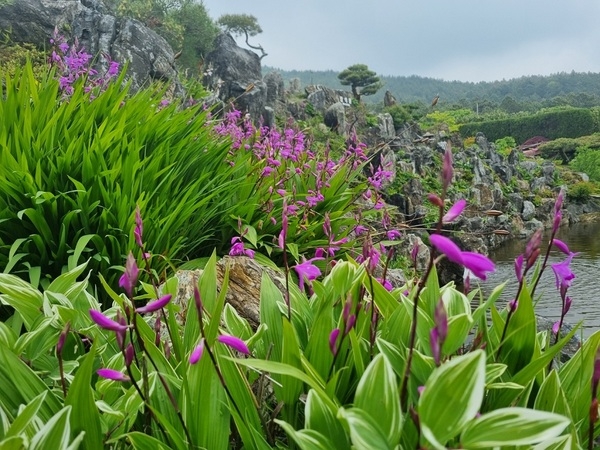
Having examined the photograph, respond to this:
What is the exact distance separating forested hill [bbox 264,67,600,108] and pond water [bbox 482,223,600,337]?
9822 cm

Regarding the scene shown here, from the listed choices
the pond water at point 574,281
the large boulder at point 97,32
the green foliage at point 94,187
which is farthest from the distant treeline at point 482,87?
the green foliage at point 94,187

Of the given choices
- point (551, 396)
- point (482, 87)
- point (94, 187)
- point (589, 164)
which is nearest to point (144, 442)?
point (551, 396)

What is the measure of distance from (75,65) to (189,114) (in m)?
1.11

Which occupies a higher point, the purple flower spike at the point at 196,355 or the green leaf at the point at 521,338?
the purple flower spike at the point at 196,355

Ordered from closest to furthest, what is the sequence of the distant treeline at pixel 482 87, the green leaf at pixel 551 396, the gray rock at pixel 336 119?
the green leaf at pixel 551 396 → the gray rock at pixel 336 119 → the distant treeline at pixel 482 87

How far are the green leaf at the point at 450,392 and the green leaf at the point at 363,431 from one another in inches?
2.8

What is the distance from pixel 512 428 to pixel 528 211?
1838 centimetres

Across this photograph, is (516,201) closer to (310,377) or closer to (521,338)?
(521,338)

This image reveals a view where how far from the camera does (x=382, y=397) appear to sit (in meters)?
0.81

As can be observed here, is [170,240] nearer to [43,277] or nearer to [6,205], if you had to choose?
[43,277]

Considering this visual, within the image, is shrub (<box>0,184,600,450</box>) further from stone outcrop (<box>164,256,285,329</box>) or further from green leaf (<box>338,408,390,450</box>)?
stone outcrop (<box>164,256,285,329</box>)

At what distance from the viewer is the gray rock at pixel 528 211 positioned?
1710 cm

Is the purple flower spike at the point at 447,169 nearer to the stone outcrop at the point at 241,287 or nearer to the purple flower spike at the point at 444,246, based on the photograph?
the purple flower spike at the point at 444,246

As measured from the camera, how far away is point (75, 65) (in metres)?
3.71
